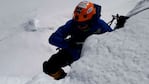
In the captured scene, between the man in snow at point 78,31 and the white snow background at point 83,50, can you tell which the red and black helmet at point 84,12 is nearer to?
the man in snow at point 78,31

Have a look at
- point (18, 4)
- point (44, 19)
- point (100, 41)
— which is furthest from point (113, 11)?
point (100, 41)

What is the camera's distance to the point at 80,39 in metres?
6.23

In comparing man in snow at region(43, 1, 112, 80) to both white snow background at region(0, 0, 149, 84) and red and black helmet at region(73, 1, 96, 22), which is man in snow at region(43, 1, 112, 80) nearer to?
red and black helmet at region(73, 1, 96, 22)

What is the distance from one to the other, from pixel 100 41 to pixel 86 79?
0.93 meters

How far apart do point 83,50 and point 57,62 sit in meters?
1.48

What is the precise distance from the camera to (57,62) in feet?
21.0

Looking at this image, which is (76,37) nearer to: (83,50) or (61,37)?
(61,37)

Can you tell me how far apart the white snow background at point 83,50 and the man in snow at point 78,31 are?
31 centimetres

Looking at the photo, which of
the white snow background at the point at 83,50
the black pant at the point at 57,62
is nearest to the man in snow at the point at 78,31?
the black pant at the point at 57,62

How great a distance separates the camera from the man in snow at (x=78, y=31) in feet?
20.2

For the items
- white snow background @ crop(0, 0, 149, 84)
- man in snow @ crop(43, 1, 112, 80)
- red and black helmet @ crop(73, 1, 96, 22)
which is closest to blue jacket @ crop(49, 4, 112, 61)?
man in snow @ crop(43, 1, 112, 80)

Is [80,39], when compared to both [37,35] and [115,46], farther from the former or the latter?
→ [37,35]

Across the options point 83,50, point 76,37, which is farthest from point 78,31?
point 83,50

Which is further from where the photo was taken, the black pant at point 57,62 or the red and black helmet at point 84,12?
the black pant at point 57,62
